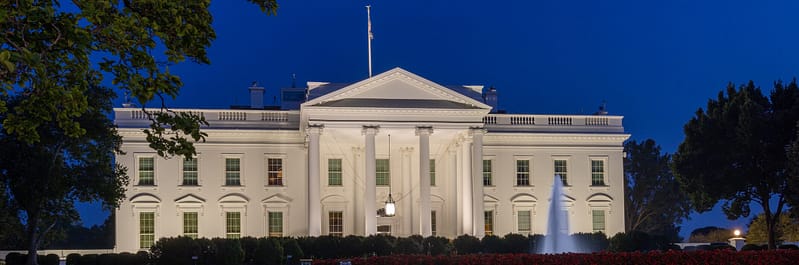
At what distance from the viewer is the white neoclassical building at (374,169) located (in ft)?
133

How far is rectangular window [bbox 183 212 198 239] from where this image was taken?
43438 mm

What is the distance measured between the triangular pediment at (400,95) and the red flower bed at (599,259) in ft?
55.7

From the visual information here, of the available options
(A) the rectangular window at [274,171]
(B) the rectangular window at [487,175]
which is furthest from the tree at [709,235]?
(A) the rectangular window at [274,171]

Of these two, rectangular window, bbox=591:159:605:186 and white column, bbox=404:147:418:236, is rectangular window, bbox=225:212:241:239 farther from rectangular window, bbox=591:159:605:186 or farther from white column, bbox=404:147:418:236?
rectangular window, bbox=591:159:605:186

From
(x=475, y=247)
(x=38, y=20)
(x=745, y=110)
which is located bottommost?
(x=475, y=247)

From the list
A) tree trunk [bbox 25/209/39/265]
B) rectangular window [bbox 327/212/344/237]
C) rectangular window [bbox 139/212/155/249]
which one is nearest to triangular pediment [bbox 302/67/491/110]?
rectangular window [bbox 327/212/344/237]

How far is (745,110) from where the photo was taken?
38.0 metres

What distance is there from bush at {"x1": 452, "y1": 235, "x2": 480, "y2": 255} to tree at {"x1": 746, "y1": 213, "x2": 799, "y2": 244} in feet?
52.3

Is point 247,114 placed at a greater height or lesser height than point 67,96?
greater

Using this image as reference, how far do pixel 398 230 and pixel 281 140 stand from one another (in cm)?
692

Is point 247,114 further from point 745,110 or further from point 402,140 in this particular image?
point 745,110

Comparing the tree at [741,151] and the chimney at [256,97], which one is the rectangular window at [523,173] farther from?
the chimney at [256,97]

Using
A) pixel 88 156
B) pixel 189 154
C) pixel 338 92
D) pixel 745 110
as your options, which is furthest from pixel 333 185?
pixel 189 154

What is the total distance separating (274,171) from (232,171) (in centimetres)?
189
